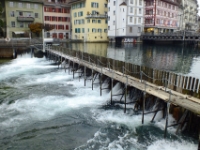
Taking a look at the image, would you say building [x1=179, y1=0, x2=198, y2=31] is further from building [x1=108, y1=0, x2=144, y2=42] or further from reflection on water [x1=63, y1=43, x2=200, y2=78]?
reflection on water [x1=63, y1=43, x2=200, y2=78]

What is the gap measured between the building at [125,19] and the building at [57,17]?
18649mm

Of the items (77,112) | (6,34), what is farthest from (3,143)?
(6,34)

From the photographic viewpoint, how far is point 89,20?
81.7m

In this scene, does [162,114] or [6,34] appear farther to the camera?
[6,34]

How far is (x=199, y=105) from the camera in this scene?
11852 millimetres

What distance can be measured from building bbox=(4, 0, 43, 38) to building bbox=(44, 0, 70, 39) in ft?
19.4

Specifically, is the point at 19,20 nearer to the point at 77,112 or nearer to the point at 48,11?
the point at 48,11

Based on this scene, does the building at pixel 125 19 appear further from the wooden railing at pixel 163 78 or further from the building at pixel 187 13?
the wooden railing at pixel 163 78

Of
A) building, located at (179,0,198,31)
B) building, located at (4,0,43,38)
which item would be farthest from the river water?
building, located at (179,0,198,31)

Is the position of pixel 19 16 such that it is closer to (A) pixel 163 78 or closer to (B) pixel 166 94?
(A) pixel 163 78

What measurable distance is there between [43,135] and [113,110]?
6188mm

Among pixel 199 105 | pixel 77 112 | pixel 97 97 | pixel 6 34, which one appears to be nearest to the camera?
pixel 199 105

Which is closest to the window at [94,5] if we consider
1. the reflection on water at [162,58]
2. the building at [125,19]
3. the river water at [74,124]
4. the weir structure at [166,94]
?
the building at [125,19]

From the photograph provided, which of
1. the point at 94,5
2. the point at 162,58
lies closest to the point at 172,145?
the point at 162,58
